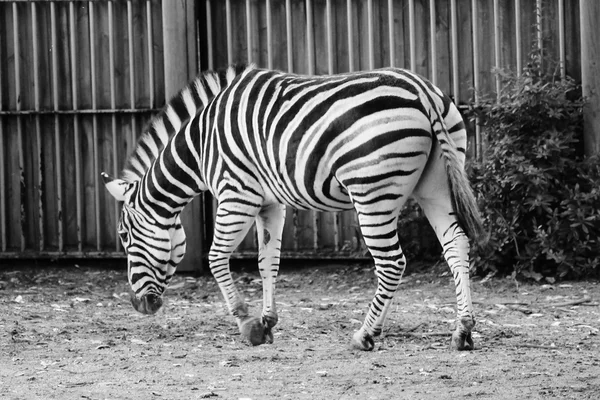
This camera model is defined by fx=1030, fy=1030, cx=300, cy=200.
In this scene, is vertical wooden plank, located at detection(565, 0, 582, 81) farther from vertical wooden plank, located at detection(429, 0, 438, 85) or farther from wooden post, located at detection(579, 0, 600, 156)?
vertical wooden plank, located at detection(429, 0, 438, 85)

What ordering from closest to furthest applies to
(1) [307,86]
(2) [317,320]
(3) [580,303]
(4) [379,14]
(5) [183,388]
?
(5) [183,388] < (1) [307,86] < (2) [317,320] < (3) [580,303] < (4) [379,14]

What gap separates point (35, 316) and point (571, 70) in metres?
4.99

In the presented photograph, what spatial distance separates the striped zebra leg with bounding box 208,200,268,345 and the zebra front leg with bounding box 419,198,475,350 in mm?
1154

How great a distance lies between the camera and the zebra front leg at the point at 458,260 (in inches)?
239

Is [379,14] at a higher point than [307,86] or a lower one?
higher

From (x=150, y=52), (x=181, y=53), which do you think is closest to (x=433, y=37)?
(x=181, y=53)

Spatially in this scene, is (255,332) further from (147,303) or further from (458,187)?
(458,187)

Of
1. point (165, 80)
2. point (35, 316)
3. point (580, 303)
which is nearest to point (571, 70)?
point (580, 303)

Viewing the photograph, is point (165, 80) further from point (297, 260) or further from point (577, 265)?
point (577, 265)

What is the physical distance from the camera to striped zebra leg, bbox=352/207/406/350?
5.95 metres

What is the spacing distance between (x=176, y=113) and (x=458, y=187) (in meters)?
2.31

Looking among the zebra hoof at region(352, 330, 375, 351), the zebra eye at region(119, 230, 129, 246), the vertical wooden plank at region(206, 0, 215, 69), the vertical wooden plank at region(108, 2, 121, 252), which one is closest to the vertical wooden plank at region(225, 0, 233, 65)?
the vertical wooden plank at region(206, 0, 215, 69)

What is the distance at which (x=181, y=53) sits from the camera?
944 cm

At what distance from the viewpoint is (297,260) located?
985cm
